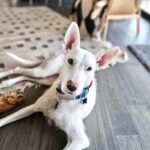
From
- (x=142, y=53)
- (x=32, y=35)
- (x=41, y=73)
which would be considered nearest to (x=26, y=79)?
(x=41, y=73)

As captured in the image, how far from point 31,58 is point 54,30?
1038 millimetres

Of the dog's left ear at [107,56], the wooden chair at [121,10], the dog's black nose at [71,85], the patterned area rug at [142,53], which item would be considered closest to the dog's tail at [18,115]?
the dog's black nose at [71,85]

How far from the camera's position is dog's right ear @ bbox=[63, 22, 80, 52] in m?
1.52

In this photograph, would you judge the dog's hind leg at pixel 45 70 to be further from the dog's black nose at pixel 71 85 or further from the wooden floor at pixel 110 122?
the dog's black nose at pixel 71 85

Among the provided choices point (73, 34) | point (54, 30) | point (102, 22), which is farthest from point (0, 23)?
point (73, 34)

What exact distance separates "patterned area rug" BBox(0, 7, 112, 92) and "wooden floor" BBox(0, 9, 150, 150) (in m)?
0.50

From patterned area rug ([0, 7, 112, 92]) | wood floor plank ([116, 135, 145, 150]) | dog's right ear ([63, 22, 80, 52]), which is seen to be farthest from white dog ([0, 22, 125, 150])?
patterned area rug ([0, 7, 112, 92])

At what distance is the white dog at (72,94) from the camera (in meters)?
1.47

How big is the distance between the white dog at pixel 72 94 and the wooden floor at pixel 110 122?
8cm

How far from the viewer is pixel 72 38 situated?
61.9 inches

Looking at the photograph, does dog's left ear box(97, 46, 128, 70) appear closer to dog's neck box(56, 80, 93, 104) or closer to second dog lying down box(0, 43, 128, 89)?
dog's neck box(56, 80, 93, 104)

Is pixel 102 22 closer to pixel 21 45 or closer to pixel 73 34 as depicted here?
pixel 21 45

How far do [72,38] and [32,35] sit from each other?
188cm

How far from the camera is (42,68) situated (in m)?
2.23
